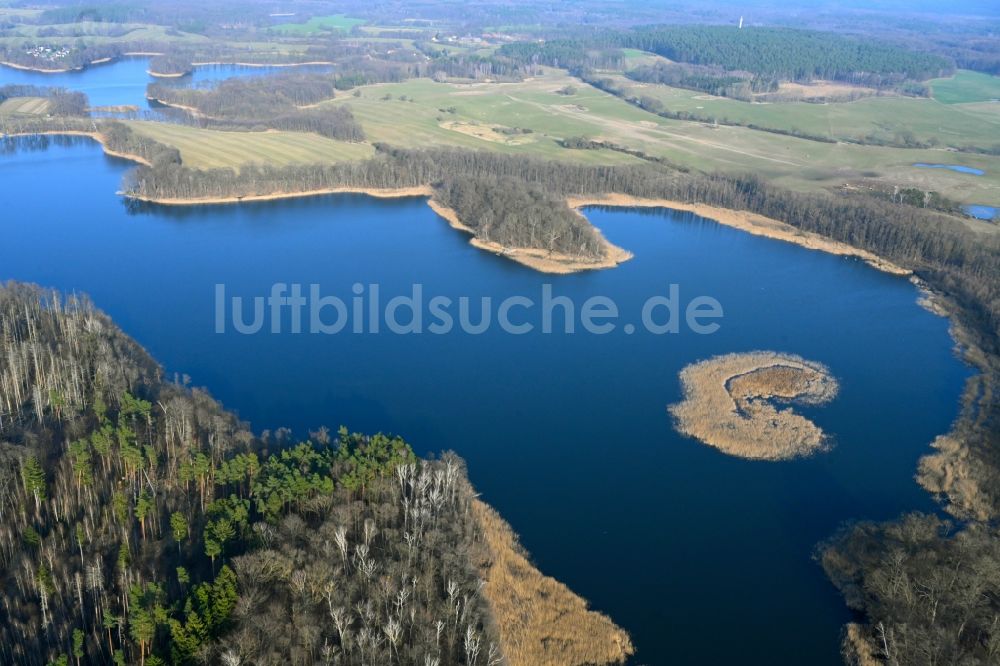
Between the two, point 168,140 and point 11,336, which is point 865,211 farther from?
point 168,140

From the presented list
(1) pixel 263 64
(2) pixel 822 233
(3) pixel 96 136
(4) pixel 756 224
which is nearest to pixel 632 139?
(4) pixel 756 224

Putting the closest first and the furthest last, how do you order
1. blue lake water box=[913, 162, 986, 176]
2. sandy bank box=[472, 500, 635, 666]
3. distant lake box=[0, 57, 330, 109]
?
sandy bank box=[472, 500, 635, 666] → blue lake water box=[913, 162, 986, 176] → distant lake box=[0, 57, 330, 109]

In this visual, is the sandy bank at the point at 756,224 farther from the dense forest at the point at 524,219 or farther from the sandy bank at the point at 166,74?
the sandy bank at the point at 166,74

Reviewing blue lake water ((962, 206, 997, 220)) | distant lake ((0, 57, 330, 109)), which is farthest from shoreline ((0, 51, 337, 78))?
blue lake water ((962, 206, 997, 220))

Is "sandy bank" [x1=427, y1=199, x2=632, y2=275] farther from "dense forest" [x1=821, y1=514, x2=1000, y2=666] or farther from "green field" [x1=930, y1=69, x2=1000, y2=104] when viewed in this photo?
"green field" [x1=930, y1=69, x2=1000, y2=104]

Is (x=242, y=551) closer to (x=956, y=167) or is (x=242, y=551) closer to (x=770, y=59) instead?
(x=956, y=167)

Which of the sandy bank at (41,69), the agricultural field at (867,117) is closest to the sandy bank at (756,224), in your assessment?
the agricultural field at (867,117)

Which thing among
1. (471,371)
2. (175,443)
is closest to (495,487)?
(471,371)

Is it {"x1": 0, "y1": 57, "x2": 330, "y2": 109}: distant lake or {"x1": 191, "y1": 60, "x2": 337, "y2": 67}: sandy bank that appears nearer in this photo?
{"x1": 0, "y1": 57, "x2": 330, "y2": 109}: distant lake
